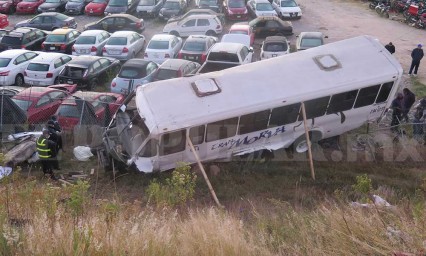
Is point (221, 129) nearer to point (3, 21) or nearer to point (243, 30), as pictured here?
point (243, 30)

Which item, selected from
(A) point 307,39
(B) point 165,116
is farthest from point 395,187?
(A) point 307,39

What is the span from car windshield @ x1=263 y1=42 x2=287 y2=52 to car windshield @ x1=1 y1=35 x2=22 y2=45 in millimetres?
11506

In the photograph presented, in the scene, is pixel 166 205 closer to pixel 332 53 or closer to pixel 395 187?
pixel 395 187

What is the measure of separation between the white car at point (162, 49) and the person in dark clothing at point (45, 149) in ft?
32.5

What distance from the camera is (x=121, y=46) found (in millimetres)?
23016

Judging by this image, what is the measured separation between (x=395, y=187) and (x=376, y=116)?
3.10 meters

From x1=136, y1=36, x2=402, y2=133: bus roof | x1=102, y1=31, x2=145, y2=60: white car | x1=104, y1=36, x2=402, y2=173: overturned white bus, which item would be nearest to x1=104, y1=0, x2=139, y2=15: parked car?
x1=102, y1=31, x2=145, y2=60: white car

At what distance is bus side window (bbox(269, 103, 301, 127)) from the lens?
13.4 m

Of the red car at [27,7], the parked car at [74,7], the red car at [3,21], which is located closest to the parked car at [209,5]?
the parked car at [74,7]

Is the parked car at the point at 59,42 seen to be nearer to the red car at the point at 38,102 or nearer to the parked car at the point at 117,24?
the parked car at the point at 117,24

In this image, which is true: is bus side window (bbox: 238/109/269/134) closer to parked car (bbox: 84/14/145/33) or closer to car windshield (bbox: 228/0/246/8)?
parked car (bbox: 84/14/145/33)

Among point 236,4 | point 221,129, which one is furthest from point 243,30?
point 221,129

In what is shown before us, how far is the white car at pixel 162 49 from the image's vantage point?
73.1ft

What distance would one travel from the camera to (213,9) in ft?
101
